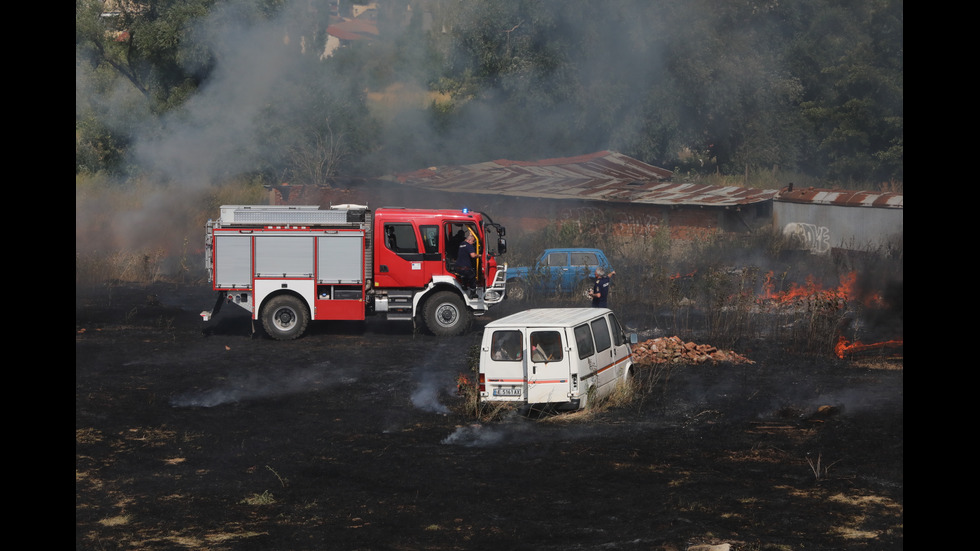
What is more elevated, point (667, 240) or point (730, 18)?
point (730, 18)

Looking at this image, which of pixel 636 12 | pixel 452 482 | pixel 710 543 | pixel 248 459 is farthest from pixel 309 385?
pixel 636 12

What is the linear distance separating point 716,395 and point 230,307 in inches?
607

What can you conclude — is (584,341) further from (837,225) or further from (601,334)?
(837,225)

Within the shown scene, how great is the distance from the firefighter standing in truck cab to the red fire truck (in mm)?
138

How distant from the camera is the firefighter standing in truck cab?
2009 centimetres

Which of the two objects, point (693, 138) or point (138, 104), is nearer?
point (138, 104)

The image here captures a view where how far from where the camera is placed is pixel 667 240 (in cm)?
3158

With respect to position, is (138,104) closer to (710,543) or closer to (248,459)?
(248,459)

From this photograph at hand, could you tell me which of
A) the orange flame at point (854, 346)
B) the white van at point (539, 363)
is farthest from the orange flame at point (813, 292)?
the white van at point (539, 363)

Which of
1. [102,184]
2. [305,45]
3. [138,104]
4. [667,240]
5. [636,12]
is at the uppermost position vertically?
[636,12]

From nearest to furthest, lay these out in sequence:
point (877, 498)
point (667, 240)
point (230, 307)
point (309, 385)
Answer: point (877, 498)
point (309, 385)
point (230, 307)
point (667, 240)

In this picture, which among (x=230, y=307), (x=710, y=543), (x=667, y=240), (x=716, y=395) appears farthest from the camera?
(x=667, y=240)

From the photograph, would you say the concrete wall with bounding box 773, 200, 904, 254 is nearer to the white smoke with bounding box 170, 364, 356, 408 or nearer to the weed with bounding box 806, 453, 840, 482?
the weed with bounding box 806, 453, 840, 482

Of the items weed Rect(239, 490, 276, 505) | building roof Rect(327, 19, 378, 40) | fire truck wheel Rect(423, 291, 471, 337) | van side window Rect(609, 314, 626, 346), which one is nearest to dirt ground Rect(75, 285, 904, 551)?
weed Rect(239, 490, 276, 505)
